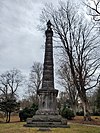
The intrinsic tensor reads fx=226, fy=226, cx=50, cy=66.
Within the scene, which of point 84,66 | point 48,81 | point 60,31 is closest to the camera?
point 48,81

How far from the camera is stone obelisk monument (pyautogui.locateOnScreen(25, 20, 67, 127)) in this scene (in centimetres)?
1732

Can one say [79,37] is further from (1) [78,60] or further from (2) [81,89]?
(2) [81,89]

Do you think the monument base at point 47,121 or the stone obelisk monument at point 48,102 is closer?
the monument base at point 47,121

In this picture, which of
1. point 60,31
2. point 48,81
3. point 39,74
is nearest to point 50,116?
point 48,81

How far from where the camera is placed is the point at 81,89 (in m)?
27.1

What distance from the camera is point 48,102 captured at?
1884cm

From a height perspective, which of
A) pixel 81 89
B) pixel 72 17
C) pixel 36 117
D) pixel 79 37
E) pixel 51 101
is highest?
pixel 72 17

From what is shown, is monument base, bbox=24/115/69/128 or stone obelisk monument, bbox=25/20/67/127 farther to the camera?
stone obelisk monument, bbox=25/20/67/127

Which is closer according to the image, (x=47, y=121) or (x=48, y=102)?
(x=47, y=121)

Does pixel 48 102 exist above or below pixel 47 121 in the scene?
above

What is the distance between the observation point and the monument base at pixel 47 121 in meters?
16.9

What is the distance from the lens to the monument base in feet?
55.5

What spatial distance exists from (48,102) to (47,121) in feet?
5.99

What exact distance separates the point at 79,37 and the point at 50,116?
12.7m
